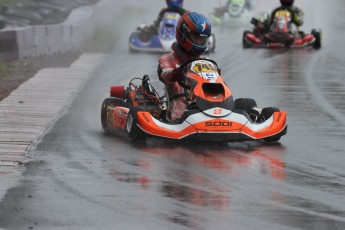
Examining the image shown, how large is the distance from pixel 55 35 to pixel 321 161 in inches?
615

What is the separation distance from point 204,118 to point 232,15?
86.9 ft

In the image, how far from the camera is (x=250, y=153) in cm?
1060

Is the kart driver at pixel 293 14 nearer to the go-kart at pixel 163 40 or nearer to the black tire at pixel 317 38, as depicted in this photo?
the black tire at pixel 317 38

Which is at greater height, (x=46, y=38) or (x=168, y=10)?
(x=168, y=10)

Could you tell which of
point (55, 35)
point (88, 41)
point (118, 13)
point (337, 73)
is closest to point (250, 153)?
point (337, 73)

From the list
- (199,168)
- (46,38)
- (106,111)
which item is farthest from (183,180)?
(46,38)

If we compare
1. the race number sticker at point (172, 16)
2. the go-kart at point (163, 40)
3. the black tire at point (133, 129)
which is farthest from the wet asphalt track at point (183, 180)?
the race number sticker at point (172, 16)

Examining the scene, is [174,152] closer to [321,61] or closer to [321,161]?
[321,161]

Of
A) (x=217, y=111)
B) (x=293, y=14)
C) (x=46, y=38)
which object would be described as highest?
(x=217, y=111)

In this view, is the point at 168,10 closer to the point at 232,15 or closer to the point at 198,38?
the point at 232,15

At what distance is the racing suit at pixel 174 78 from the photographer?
37.6 feet

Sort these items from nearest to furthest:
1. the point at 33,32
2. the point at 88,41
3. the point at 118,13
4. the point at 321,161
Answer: the point at 321,161, the point at 33,32, the point at 88,41, the point at 118,13

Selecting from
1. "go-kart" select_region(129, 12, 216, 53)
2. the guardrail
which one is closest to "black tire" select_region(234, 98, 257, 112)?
the guardrail

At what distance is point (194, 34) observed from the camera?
38.8ft
